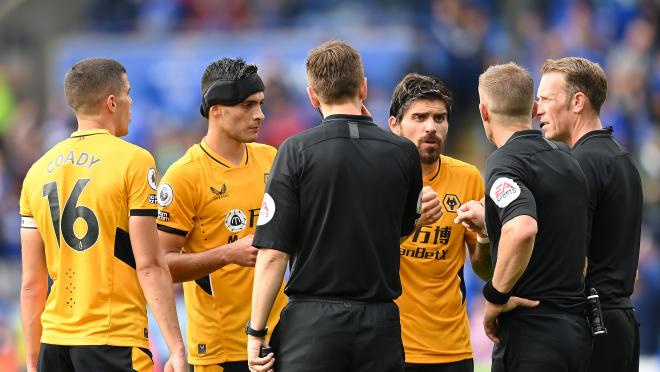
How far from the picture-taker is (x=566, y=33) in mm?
15109

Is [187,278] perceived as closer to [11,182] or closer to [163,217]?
[163,217]

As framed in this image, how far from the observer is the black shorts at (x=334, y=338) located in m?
5.13

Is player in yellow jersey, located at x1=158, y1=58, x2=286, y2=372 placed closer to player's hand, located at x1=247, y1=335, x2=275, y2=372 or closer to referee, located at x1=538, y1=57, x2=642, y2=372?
player's hand, located at x1=247, y1=335, x2=275, y2=372

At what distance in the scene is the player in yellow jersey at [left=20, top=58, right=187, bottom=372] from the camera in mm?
5590

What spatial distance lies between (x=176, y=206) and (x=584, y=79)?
2.46 meters

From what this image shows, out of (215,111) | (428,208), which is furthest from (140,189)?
(428,208)

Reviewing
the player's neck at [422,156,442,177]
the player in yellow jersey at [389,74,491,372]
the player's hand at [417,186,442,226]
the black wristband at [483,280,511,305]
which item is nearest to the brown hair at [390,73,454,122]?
the player in yellow jersey at [389,74,491,372]

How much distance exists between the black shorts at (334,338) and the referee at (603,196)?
1.52 m

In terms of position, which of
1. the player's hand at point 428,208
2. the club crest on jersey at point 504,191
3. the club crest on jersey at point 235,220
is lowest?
the club crest on jersey at point 235,220

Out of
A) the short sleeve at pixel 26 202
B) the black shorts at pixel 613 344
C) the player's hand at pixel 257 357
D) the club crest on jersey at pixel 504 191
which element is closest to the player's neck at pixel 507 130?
the club crest on jersey at pixel 504 191

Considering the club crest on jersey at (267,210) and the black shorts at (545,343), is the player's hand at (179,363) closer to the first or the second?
the club crest on jersey at (267,210)

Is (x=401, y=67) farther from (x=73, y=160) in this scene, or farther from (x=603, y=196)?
(x=73, y=160)

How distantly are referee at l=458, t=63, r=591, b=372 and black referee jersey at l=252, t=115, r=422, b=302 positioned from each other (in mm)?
651

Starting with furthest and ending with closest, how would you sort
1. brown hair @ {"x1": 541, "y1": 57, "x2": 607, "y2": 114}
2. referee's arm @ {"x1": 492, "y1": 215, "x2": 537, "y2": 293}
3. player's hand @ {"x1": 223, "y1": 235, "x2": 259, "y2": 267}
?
brown hair @ {"x1": 541, "y1": 57, "x2": 607, "y2": 114}, player's hand @ {"x1": 223, "y1": 235, "x2": 259, "y2": 267}, referee's arm @ {"x1": 492, "y1": 215, "x2": 537, "y2": 293}
